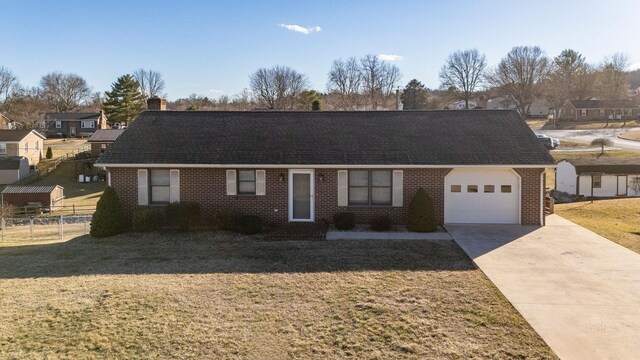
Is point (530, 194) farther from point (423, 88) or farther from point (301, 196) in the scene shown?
point (423, 88)

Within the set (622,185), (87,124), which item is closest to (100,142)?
(87,124)

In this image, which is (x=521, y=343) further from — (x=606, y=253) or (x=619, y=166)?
(x=619, y=166)

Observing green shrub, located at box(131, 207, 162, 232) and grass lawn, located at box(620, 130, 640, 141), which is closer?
green shrub, located at box(131, 207, 162, 232)

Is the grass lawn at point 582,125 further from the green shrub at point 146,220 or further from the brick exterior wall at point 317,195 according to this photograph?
the green shrub at point 146,220

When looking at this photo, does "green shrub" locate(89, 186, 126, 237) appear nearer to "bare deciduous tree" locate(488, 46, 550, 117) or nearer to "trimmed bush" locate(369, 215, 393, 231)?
"trimmed bush" locate(369, 215, 393, 231)

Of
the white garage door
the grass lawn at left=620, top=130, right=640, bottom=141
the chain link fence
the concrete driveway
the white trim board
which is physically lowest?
the chain link fence

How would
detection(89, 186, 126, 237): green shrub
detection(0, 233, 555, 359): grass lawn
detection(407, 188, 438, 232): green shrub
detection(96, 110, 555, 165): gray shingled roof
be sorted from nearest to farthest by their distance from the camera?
detection(0, 233, 555, 359): grass lawn → detection(407, 188, 438, 232): green shrub → detection(89, 186, 126, 237): green shrub → detection(96, 110, 555, 165): gray shingled roof

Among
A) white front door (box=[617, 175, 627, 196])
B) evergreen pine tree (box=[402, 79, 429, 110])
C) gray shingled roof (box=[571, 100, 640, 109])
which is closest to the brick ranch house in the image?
white front door (box=[617, 175, 627, 196])

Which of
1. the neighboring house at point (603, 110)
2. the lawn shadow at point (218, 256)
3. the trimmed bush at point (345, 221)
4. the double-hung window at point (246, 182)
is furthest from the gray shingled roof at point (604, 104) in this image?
the double-hung window at point (246, 182)
